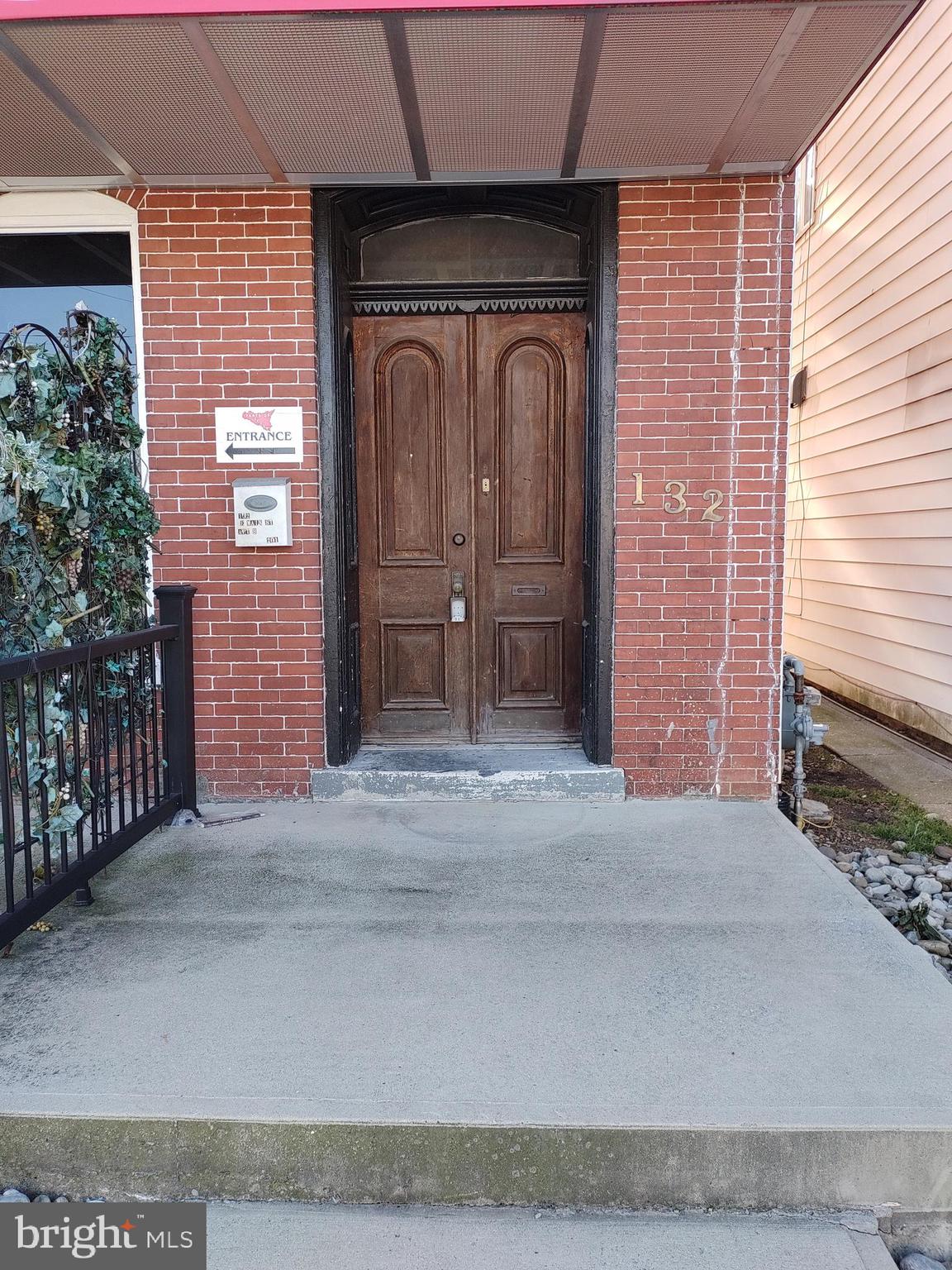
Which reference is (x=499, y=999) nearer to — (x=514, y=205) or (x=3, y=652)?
(x=3, y=652)

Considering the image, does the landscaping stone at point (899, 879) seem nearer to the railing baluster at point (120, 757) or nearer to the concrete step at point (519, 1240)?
the concrete step at point (519, 1240)

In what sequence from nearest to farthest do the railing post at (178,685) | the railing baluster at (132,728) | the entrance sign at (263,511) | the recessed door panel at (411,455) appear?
the railing baluster at (132,728) < the railing post at (178,685) < the entrance sign at (263,511) < the recessed door panel at (411,455)

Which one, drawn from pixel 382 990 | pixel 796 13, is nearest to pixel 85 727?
pixel 382 990

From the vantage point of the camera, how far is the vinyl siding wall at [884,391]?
6.02 m

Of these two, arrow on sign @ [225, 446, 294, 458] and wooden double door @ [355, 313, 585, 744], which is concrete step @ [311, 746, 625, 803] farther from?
arrow on sign @ [225, 446, 294, 458]

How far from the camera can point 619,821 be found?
4.32 metres

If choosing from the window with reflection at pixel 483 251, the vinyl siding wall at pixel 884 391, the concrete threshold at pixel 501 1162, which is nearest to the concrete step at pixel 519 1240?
the concrete threshold at pixel 501 1162

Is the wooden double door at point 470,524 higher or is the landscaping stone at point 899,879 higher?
the wooden double door at point 470,524

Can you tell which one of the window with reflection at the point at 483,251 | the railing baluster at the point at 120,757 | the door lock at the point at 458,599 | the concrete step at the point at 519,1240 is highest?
the window with reflection at the point at 483,251

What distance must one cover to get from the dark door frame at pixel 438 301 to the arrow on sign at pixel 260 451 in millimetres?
194

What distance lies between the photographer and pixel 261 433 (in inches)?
179

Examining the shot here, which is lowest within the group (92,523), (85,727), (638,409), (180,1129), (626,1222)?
(626,1222)

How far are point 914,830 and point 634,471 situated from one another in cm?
258

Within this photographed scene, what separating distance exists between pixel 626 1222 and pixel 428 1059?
0.63 m
